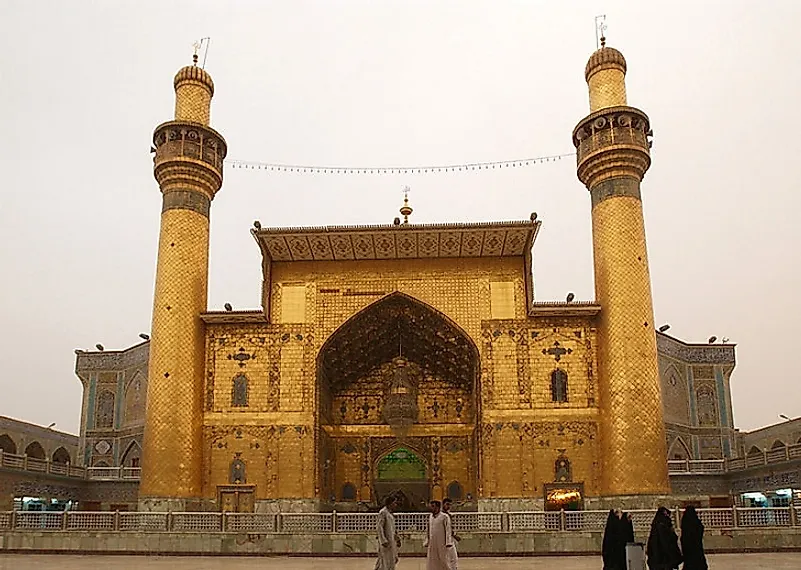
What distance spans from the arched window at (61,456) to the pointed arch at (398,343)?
38.8 feet

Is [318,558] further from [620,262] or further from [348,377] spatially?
[620,262]

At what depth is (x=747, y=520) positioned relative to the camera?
12.2 m

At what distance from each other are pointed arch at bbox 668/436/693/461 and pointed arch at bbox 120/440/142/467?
594 inches

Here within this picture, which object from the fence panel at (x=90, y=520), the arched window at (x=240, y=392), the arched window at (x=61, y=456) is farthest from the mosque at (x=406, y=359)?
the arched window at (x=61, y=456)

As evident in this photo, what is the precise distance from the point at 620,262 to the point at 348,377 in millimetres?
6682

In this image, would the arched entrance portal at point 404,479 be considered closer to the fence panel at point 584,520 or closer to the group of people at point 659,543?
the fence panel at point 584,520

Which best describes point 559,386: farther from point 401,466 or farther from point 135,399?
point 135,399

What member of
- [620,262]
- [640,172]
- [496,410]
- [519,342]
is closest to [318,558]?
[496,410]

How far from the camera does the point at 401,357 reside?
59.5 ft

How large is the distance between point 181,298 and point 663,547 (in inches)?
465

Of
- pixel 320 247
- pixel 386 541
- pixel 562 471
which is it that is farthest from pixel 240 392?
pixel 386 541

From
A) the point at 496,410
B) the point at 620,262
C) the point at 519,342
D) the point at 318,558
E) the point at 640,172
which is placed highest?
the point at 640,172

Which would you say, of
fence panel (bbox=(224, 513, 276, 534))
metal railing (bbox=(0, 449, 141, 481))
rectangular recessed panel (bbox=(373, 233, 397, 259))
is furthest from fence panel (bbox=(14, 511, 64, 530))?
rectangular recessed panel (bbox=(373, 233, 397, 259))

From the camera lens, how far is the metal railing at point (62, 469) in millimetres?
16578
